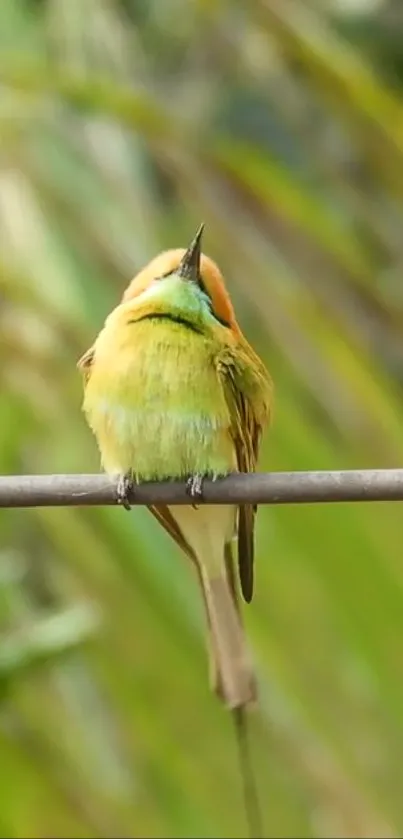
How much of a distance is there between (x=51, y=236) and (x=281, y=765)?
1.72 ft

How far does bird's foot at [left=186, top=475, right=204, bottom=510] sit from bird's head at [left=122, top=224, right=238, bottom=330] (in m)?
0.10

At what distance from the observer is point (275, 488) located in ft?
1.62

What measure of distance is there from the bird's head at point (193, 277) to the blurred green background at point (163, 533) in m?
0.17

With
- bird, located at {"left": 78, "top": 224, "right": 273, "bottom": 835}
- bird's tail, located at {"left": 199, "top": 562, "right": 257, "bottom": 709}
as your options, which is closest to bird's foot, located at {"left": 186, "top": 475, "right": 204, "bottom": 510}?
bird, located at {"left": 78, "top": 224, "right": 273, "bottom": 835}

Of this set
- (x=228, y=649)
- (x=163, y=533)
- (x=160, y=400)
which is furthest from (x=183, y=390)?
(x=163, y=533)

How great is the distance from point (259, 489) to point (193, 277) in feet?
0.95

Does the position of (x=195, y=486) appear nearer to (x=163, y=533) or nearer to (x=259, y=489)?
(x=259, y=489)

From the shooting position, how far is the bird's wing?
751 mm

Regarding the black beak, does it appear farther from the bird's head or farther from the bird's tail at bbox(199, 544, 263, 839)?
the bird's tail at bbox(199, 544, 263, 839)

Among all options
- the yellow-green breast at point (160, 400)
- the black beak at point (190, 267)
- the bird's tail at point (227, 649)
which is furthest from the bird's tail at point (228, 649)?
the black beak at point (190, 267)

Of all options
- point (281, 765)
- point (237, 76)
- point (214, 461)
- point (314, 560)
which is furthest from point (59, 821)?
point (237, 76)

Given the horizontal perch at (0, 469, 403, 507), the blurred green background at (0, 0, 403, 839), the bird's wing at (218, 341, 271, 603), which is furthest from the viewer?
the blurred green background at (0, 0, 403, 839)

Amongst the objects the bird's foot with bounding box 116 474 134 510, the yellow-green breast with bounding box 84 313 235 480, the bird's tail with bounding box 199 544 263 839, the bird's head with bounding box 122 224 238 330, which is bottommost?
the bird's tail with bounding box 199 544 263 839

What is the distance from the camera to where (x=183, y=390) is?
30.3 inches
